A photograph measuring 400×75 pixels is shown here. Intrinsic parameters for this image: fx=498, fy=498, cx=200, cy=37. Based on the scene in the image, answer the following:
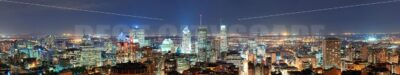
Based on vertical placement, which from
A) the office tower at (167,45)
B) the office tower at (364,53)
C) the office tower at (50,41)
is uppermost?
the office tower at (50,41)

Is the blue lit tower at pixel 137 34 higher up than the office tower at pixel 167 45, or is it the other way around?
the blue lit tower at pixel 137 34

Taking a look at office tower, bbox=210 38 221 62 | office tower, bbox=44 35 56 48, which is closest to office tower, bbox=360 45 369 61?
office tower, bbox=210 38 221 62

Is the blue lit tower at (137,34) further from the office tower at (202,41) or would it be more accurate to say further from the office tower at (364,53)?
the office tower at (364,53)

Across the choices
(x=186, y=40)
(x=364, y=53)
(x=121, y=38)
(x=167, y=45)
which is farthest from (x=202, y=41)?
(x=364, y=53)

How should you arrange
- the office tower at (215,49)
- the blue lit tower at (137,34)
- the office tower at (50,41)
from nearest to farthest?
the office tower at (215,49) < the office tower at (50,41) < the blue lit tower at (137,34)

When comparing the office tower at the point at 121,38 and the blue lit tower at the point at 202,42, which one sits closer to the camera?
the office tower at the point at 121,38

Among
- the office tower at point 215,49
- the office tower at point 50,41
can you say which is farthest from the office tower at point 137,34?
the office tower at point 50,41

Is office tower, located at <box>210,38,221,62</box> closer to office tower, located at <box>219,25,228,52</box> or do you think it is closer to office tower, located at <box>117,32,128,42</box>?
office tower, located at <box>219,25,228,52</box>

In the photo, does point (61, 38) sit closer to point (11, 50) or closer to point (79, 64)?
point (11, 50)
